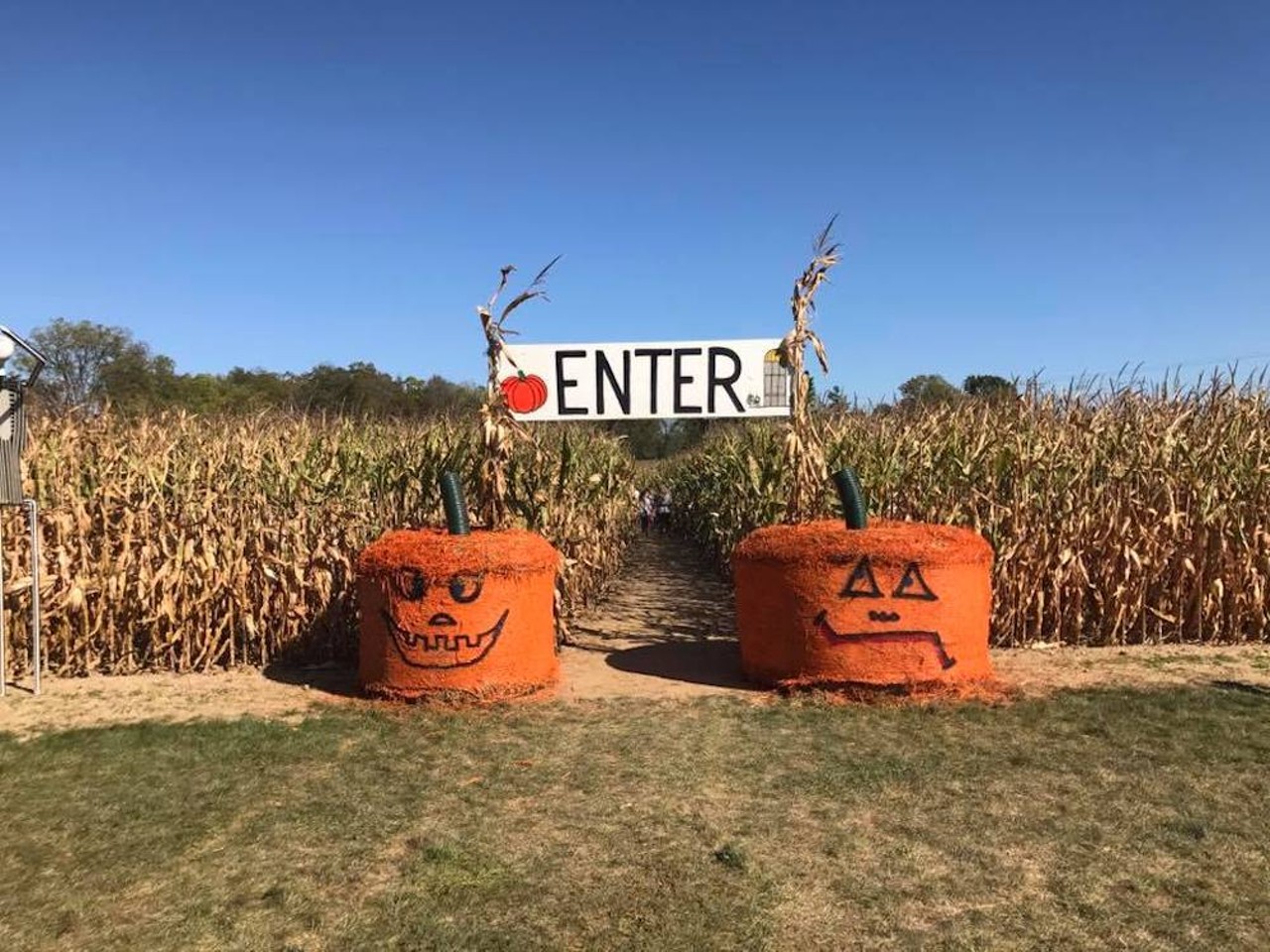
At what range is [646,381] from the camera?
344 inches

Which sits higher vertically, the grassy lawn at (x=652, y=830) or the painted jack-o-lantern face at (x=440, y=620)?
A: the painted jack-o-lantern face at (x=440, y=620)

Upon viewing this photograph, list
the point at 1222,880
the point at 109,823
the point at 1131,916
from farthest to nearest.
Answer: the point at 109,823 < the point at 1222,880 < the point at 1131,916

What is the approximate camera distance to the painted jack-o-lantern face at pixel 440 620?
21.2ft

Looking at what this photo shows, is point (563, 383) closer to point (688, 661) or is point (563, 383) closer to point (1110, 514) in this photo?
point (688, 661)

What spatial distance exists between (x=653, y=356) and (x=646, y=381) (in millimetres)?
248

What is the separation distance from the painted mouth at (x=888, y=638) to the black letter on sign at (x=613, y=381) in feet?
10.4

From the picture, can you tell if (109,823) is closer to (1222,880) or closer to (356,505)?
(356,505)

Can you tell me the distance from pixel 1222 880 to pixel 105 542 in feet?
26.4

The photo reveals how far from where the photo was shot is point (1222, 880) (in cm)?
377

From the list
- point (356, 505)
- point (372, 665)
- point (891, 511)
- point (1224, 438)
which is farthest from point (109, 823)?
point (1224, 438)

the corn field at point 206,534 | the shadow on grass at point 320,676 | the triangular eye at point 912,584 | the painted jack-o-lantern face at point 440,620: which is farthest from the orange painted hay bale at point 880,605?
the shadow on grass at point 320,676

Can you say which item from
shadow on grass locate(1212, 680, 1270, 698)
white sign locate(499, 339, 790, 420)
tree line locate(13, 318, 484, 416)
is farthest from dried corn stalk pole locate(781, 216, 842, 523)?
tree line locate(13, 318, 484, 416)

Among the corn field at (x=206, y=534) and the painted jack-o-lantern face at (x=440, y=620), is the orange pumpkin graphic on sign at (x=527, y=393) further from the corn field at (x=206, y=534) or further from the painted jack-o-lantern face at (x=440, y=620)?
the painted jack-o-lantern face at (x=440, y=620)

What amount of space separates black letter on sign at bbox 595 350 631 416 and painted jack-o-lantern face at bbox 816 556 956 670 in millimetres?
3155
